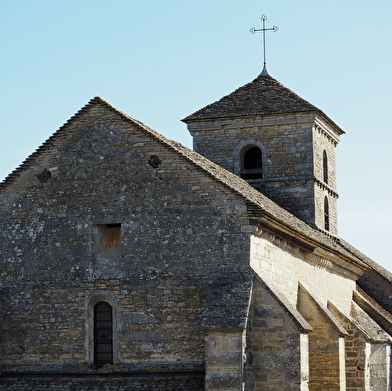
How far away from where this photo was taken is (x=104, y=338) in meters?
17.5

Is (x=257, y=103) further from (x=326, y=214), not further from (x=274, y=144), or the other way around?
(x=326, y=214)

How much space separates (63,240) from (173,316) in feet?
9.19

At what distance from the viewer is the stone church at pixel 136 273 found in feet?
54.7

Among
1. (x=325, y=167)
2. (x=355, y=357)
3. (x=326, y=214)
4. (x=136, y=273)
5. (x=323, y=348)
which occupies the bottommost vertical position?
(x=355, y=357)

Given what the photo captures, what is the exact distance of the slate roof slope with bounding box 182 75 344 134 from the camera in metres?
26.7

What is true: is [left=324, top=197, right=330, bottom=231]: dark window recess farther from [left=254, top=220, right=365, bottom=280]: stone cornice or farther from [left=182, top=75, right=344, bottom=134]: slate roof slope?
[left=182, top=75, right=344, bottom=134]: slate roof slope

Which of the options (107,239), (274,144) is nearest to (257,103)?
(274,144)

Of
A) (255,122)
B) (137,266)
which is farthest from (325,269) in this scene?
(137,266)

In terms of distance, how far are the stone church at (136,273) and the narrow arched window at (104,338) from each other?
20 mm

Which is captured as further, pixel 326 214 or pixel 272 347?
pixel 326 214

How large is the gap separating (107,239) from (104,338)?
197 centimetres

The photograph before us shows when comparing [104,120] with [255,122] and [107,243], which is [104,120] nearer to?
[107,243]

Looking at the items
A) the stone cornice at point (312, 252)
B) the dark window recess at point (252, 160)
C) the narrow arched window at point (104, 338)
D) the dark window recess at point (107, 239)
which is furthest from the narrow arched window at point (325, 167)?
the narrow arched window at point (104, 338)

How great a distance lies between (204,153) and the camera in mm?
27328
